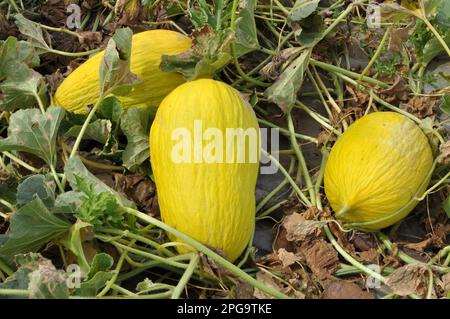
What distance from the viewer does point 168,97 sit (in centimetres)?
157

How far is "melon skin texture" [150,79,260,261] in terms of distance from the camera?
1.43 metres

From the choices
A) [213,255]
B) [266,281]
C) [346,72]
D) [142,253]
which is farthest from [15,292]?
[346,72]

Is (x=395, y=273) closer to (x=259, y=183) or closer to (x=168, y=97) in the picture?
(x=259, y=183)

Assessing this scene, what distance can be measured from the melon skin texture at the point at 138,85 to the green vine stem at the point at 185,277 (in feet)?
1.46

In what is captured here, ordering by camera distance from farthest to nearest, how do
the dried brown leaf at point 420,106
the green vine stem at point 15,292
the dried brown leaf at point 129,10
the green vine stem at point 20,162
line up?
the dried brown leaf at point 129,10, the dried brown leaf at point 420,106, the green vine stem at point 20,162, the green vine stem at point 15,292

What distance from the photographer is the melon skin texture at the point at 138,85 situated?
1.67 meters

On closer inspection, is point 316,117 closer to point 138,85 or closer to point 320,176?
point 320,176

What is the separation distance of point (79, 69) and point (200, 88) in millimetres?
350

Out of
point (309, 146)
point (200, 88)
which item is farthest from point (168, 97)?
point (309, 146)

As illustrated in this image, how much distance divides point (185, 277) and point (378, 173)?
477 mm

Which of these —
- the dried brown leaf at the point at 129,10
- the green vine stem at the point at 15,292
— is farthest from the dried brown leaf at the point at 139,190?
the dried brown leaf at the point at 129,10

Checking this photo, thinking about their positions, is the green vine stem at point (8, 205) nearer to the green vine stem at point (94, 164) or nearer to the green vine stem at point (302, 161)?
the green vine stem at point (94, 164)

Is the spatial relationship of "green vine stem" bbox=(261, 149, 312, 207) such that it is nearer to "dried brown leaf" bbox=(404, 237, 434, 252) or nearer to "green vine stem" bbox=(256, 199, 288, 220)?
"green vine stem" bbox=(256, 199, 288, 220)

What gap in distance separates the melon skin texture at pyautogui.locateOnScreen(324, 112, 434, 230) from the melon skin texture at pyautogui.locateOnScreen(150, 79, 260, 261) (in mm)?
192
